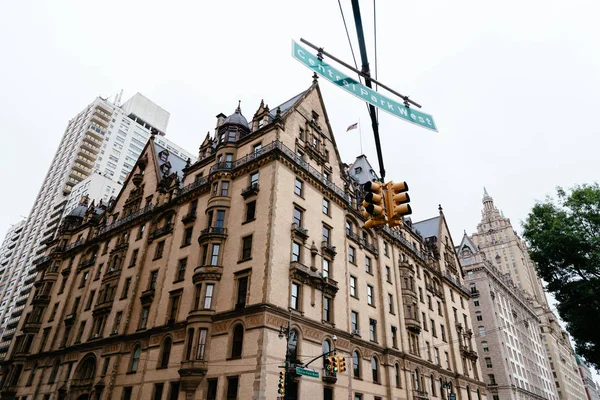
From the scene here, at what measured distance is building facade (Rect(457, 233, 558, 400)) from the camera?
7200 centimetres

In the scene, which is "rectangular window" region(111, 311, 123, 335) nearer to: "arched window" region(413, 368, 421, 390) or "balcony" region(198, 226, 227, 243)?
"balcony" region(198, 226, 227, 243)

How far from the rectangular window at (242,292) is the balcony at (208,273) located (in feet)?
7.40

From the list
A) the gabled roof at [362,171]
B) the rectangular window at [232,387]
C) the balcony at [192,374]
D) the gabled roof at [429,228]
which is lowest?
the rectangular window at [232,387]

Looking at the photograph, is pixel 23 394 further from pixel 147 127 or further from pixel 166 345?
pixel 147 127

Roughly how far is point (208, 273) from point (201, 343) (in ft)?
18.0

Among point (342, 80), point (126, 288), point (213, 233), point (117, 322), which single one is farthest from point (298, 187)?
point (342, 80)

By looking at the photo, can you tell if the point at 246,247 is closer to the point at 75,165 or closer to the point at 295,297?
the point at 295,297

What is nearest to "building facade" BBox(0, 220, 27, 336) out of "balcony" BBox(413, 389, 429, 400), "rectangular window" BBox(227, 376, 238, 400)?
"rectangular window" BBox(227, 376, 238, 400)

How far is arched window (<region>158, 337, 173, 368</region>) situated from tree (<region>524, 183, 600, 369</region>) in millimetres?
35147

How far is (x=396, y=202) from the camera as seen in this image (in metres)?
10.6

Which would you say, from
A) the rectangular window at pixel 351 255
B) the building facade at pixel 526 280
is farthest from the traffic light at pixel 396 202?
the building facade at pixel 526 280

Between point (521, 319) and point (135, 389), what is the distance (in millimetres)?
95669

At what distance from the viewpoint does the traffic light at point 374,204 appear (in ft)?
34.0

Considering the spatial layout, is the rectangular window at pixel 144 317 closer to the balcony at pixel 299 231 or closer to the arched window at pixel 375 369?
the balcony at pixel 299 231
